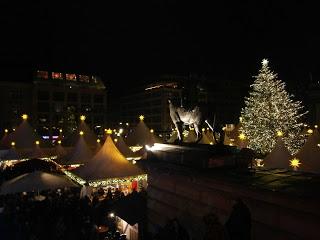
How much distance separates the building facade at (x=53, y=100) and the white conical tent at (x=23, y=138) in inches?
1586

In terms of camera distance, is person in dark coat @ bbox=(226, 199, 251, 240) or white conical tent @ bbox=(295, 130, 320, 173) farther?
white conical tent @ bbox=(295, 130, 320, 173)

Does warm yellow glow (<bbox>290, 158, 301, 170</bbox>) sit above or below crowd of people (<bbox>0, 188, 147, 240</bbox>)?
above

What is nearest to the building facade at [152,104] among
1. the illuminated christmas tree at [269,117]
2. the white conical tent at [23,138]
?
the illuminated christmas tree at [269,117]

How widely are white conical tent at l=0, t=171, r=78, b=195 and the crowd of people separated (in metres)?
0.87

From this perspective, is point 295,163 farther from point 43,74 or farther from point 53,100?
point 43,74

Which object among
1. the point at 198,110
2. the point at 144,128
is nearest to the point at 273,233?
the point at 198,110

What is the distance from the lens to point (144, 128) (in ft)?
82.4

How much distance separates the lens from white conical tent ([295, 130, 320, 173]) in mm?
Answer: 12906

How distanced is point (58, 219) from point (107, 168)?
2.74 m

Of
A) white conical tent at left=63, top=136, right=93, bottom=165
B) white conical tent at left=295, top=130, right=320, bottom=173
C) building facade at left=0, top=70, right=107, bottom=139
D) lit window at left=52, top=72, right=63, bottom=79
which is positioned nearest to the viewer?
white conical tent at left=295, top=130, right=320, bottom=173

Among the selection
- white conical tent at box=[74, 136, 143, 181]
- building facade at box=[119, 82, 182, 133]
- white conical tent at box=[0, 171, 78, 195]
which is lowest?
white conical tent at box=[0, 171, 78, 195]

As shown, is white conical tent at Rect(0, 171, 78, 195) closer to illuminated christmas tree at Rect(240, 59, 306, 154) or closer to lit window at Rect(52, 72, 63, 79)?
illuminated christmas tree at Rect(240, 59, 306, 154)

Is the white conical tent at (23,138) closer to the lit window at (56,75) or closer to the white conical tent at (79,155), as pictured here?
the white conical tent at (79,155)

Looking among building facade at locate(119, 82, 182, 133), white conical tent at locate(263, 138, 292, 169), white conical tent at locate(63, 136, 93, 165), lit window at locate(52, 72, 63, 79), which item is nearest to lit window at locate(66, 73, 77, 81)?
lit window at locate(52, 72, 63, 79)
